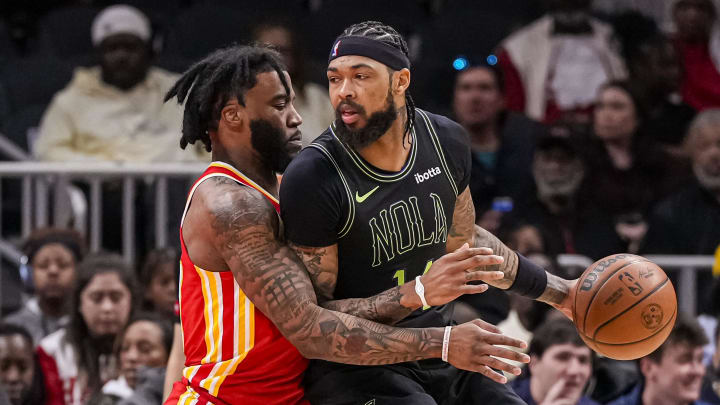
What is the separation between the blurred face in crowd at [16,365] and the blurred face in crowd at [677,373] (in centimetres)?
320

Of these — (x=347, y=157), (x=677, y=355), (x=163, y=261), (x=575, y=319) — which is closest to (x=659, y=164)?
Result: (x=677, y=355)

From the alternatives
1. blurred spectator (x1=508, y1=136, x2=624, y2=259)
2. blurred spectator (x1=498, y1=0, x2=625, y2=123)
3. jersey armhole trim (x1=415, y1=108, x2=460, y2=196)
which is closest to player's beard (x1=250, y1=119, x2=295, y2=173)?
jersey armhole trim (x1=415, y1=108, x2=460, y2=196)

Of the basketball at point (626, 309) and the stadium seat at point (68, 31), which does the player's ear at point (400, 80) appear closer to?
the basketball at point (626, 309)

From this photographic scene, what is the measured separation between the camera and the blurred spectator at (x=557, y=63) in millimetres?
8625

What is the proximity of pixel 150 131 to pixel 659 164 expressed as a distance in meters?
3.23

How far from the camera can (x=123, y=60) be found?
816 cm

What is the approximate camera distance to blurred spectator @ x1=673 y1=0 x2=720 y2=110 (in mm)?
8875

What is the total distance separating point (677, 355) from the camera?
21.1 ft

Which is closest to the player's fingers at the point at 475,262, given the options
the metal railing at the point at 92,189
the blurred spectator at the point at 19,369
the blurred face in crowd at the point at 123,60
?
the blurred spectator at the point at 19,369

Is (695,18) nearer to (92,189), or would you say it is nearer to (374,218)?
(92,189)

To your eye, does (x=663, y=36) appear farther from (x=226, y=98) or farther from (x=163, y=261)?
(x=226, y=98)

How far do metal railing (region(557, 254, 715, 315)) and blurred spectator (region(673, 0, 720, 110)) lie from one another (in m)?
1.88

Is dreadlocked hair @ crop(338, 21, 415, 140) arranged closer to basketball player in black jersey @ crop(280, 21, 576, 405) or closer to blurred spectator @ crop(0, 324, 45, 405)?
basketball player in black jersey @ crop(280, 21, 576, 405)

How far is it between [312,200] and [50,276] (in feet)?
12.0
